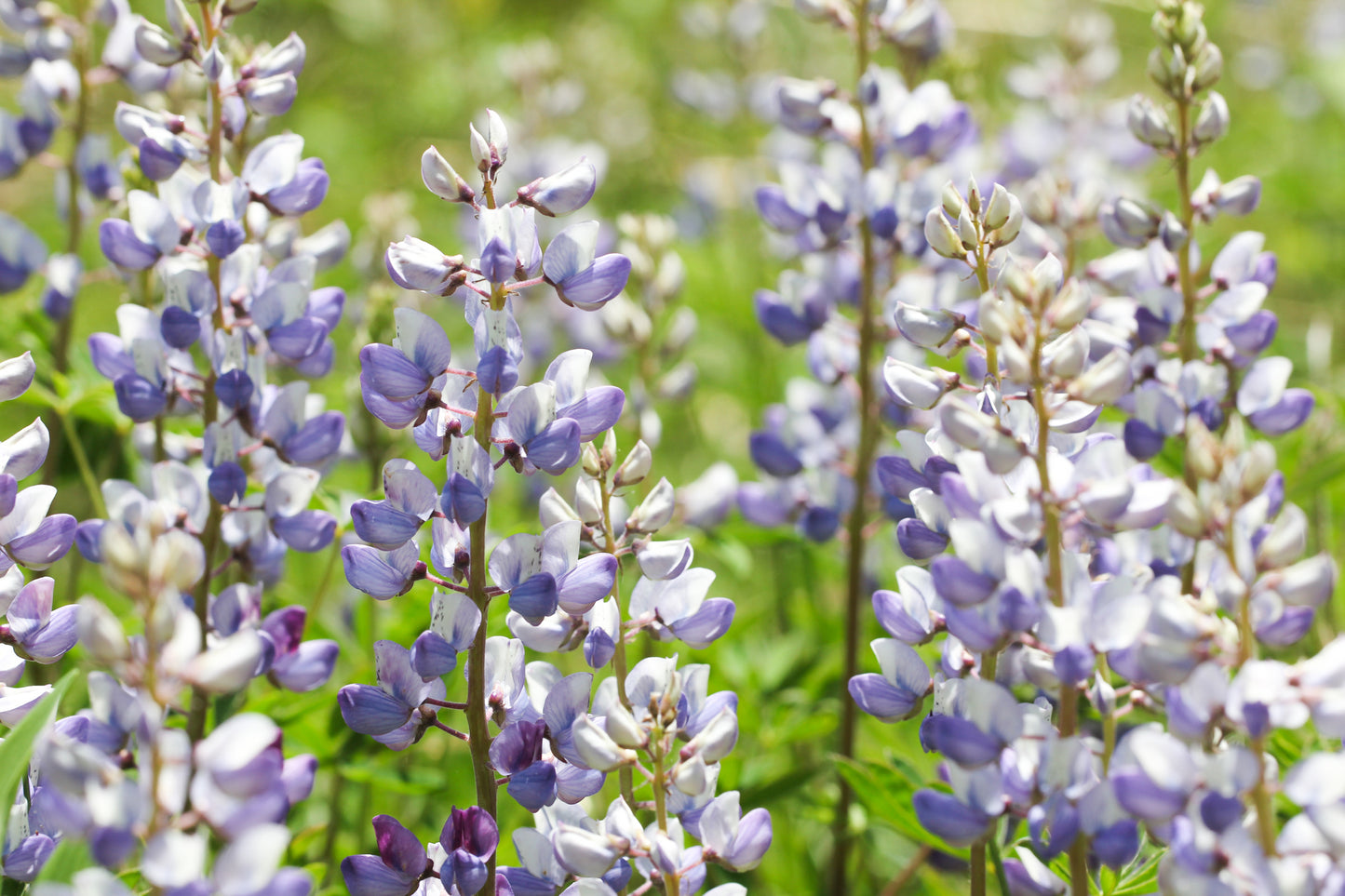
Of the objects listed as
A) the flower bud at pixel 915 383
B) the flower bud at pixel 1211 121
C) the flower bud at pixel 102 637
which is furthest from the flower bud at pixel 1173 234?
the flower bud at pixel 102 637

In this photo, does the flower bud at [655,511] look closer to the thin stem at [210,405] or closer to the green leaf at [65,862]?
the thin stem at [210,405]

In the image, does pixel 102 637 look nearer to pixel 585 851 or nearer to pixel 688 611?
pixel 585 851

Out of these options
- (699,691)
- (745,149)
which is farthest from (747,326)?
(699,691)

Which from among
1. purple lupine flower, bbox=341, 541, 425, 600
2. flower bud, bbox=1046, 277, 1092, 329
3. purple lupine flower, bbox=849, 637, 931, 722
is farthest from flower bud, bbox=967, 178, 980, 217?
purple lupine flower, bbox=341, 541, 425, 600

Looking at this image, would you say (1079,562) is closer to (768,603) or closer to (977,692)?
(977,692)

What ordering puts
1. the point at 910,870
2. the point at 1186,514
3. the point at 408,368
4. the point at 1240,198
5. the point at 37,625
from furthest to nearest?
the point at 910,870 → the point at 1240,198 → the point at 37,625 → the point at 408,368 → the point at 1186,514

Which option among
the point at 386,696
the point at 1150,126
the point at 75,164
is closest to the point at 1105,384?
the point at 1150,126
